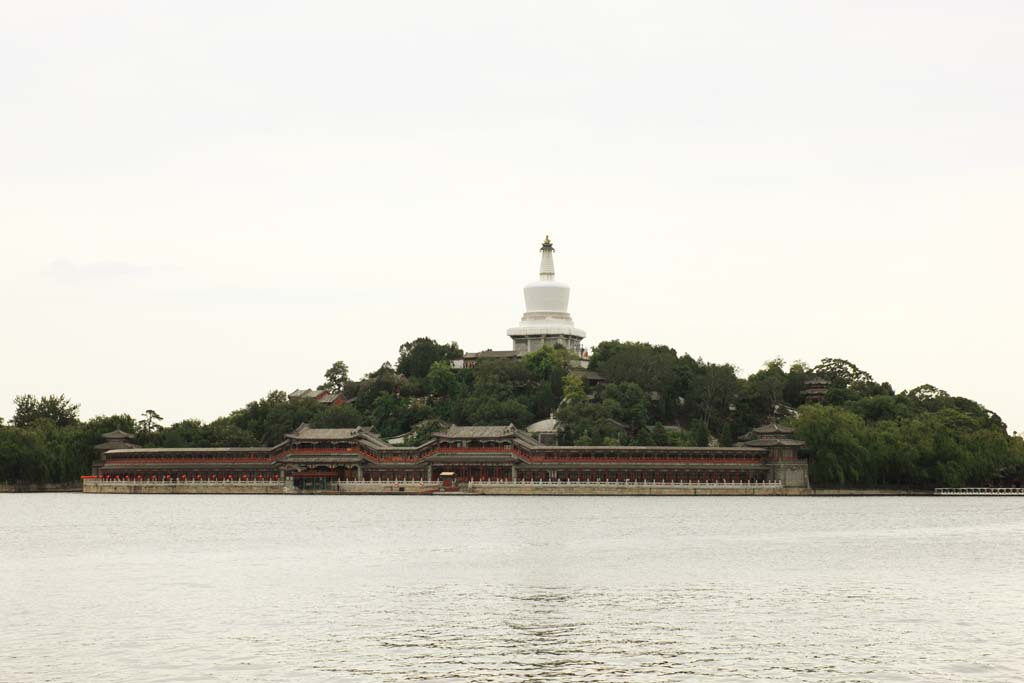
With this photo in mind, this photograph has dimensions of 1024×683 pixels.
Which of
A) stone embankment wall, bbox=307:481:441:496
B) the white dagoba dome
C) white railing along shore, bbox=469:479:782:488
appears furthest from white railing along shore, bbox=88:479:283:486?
the white dagoba dome

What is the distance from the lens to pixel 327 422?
119188mm

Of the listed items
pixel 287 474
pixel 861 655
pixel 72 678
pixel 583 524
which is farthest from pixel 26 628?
pixel 287 474

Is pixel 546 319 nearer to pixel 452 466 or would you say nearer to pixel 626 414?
pixel 626 414

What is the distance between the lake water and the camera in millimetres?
26453

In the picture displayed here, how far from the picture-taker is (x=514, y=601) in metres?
35.5

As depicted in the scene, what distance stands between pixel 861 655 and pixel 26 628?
17422 millimetres

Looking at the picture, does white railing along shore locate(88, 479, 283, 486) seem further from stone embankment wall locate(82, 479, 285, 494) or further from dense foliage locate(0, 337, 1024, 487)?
dense foliage locate(0, 337, 1024, 487)

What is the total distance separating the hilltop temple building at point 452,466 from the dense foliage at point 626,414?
10.8 feet

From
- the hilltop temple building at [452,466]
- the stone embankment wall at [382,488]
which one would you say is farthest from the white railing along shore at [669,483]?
the stone embankment wall at [382,488]

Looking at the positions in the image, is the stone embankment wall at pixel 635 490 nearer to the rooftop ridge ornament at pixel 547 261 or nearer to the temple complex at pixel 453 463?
the temple complex at pixel 453 463

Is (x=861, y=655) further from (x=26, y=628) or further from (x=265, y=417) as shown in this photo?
(x=265, y=417)

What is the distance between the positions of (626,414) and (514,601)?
78.7 meters

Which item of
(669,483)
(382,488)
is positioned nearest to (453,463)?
(382,488)

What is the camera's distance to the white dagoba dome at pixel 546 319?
143 metres
